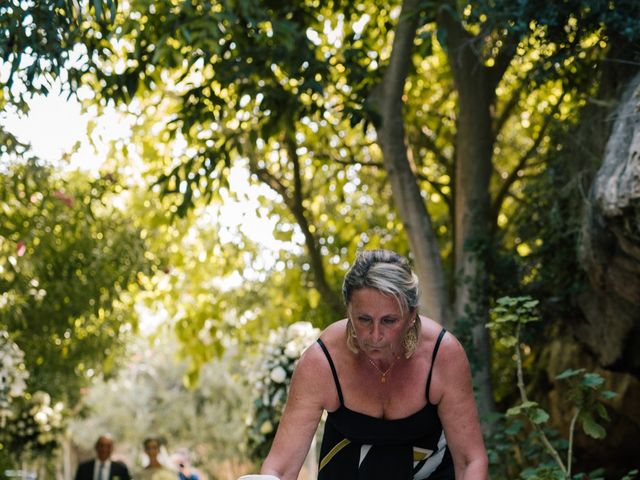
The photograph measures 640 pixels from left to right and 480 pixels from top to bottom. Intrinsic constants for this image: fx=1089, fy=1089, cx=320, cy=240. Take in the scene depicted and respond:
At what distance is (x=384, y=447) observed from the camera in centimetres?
387

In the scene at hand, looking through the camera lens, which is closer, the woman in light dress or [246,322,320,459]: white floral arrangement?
[246,322,320,459]: white floral arrangement

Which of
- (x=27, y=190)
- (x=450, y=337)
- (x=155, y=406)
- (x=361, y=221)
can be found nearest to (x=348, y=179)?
(x=361, y=221)

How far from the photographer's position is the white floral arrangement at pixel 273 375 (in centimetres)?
1048

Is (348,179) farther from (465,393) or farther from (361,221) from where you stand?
(465,393)

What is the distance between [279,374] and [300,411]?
262 inches

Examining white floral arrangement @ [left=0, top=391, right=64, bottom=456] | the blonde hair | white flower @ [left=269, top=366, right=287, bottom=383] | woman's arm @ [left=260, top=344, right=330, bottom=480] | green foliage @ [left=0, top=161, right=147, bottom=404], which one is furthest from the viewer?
white floral arrangement @ [left=0, top=391, right=64, bottom=456]

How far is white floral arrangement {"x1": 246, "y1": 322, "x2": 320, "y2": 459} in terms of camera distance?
34.4 feet

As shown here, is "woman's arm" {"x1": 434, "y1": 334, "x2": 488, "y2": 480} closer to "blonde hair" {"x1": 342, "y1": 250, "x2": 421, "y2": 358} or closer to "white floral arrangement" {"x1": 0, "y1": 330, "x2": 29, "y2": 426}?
"blonde hair" {"x1": 342, "y1": 250, "x2": 421, "y2": 358}

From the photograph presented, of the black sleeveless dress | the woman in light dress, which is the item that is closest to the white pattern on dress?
the black sleeveless dress

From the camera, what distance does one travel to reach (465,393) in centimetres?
375

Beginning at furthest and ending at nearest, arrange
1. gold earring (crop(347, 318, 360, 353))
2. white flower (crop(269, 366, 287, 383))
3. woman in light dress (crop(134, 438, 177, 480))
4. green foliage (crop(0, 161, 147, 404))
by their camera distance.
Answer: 1. woman in light dress (crop(134, 438, 177, 480))
2. white flower (crop(269, 366, 287, 383))
3. green foliage (crop(0, 161, 147, 404))
4. gold earring (crop(347, 318, 360, 353))

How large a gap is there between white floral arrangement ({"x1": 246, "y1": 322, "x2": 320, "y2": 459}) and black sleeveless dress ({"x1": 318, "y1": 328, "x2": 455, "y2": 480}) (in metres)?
6.38

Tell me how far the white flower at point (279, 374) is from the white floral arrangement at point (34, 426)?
4.03 m

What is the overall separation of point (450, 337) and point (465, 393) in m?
0.20
